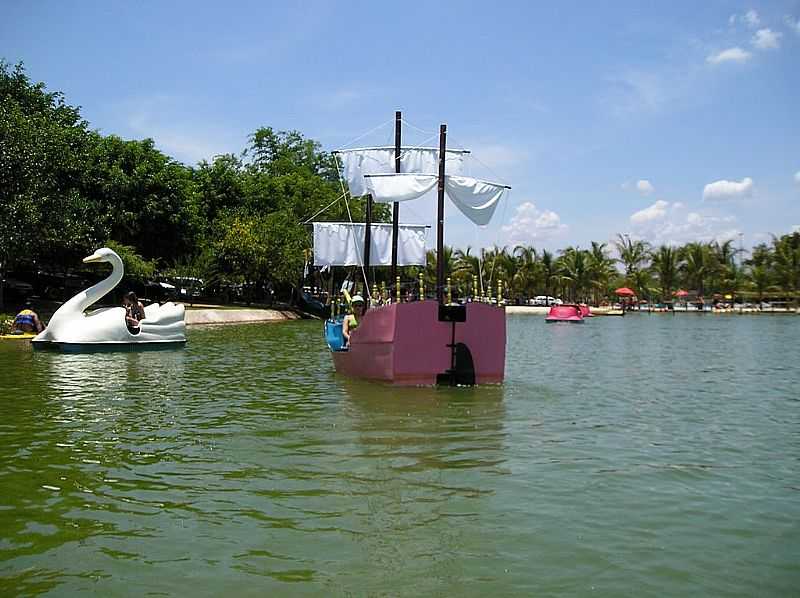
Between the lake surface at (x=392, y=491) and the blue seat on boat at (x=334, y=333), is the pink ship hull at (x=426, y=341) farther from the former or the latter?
the blue seat on boat at (x=334, y=333)

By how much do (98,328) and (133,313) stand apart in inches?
67.9

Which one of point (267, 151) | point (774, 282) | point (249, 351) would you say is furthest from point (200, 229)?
point (774, 282)

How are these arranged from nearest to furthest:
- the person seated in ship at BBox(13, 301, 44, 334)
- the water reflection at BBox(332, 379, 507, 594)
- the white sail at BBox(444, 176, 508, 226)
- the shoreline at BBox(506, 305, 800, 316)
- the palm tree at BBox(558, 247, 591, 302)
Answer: the water reflection at BBox(332, 379, 507, 594) → the white sail at BBox(444, 176, 508, 226) → the person seated in ship at BBox(13, 301, 44, 334) → the shoreline at BBox(506, 305, 800, 316) → the palm tree at BBox(558, 247, 591, 302)

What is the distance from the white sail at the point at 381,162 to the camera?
75.9 ft

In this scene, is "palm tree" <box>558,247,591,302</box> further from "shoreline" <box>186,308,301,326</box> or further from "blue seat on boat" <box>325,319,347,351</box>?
"blue seat on boat" <box>325,319,347,351</box>

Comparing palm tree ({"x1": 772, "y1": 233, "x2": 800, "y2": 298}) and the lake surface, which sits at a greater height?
palm tree ({"x1": 772, "y1": 233, "x2": 800, "y2": 298})

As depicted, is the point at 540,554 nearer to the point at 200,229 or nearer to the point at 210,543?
the point at 210,543

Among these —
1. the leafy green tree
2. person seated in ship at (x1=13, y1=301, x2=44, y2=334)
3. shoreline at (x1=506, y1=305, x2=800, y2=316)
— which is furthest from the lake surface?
shoreline at (x1=506, y1=305, x2=800, y2=316)

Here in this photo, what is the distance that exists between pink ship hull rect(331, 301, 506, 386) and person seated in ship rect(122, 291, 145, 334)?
1035 centimetres

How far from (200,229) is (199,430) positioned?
39.8m

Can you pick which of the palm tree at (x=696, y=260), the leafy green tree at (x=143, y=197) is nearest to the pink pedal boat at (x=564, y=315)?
the leafy green tree at (x=143, y=197)

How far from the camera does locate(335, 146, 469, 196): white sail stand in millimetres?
23141

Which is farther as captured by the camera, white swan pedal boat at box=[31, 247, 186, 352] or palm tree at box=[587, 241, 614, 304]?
palm tree at box=[587, 241, 614, 304]

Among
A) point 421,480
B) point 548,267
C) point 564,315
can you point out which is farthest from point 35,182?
point 548,267
